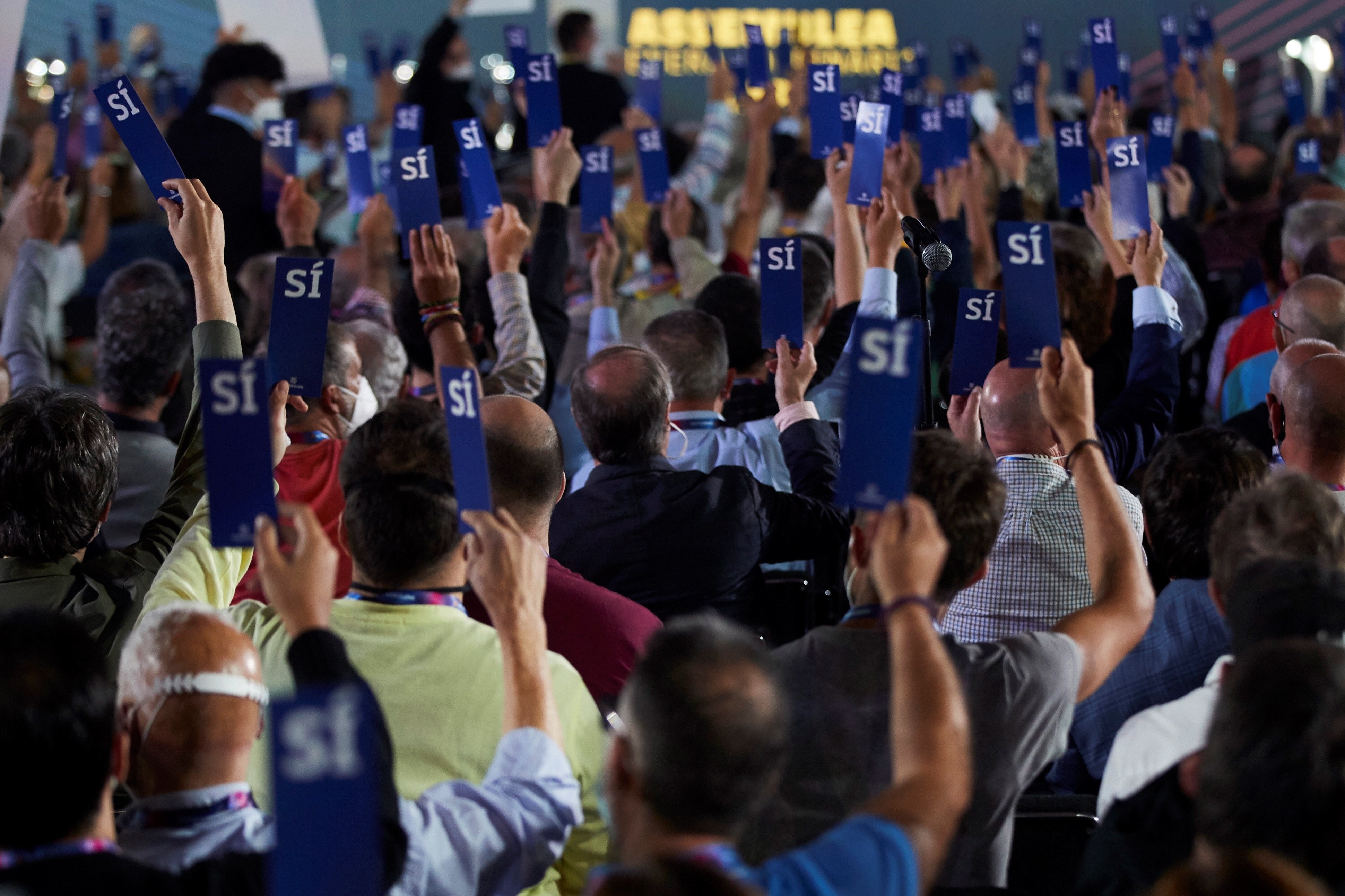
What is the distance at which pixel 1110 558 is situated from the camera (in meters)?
2.01

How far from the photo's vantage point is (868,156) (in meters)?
3.53

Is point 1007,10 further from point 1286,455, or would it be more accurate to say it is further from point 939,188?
point 1286,455

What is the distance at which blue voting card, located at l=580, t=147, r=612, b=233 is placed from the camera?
4672mm

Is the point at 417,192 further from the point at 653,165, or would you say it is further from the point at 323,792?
the point at 323,792

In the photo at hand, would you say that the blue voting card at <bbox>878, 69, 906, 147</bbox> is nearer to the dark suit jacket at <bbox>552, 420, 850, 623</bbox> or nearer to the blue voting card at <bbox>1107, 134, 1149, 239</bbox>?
the blue voting card at <bbox>1107, 134, 1149, 239</bbox>

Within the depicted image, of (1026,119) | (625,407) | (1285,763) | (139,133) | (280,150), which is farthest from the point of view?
(1026,119)

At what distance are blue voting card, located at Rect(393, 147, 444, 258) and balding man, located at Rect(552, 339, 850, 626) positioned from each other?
2.76ft

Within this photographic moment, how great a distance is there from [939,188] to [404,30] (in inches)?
372

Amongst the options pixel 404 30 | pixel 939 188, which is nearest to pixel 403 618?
pixel 939 188

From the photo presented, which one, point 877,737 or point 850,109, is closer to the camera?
point 877,737

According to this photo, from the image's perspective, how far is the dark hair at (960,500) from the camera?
6.32 ft

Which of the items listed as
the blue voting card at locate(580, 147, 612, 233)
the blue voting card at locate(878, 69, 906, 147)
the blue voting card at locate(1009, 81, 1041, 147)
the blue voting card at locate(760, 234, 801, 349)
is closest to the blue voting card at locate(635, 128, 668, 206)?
the blue voting card at locate(580, 147, 612, 233)

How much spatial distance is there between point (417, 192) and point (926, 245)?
4.39ft

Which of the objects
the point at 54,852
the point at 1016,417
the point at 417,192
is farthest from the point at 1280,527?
the point at 417,192
